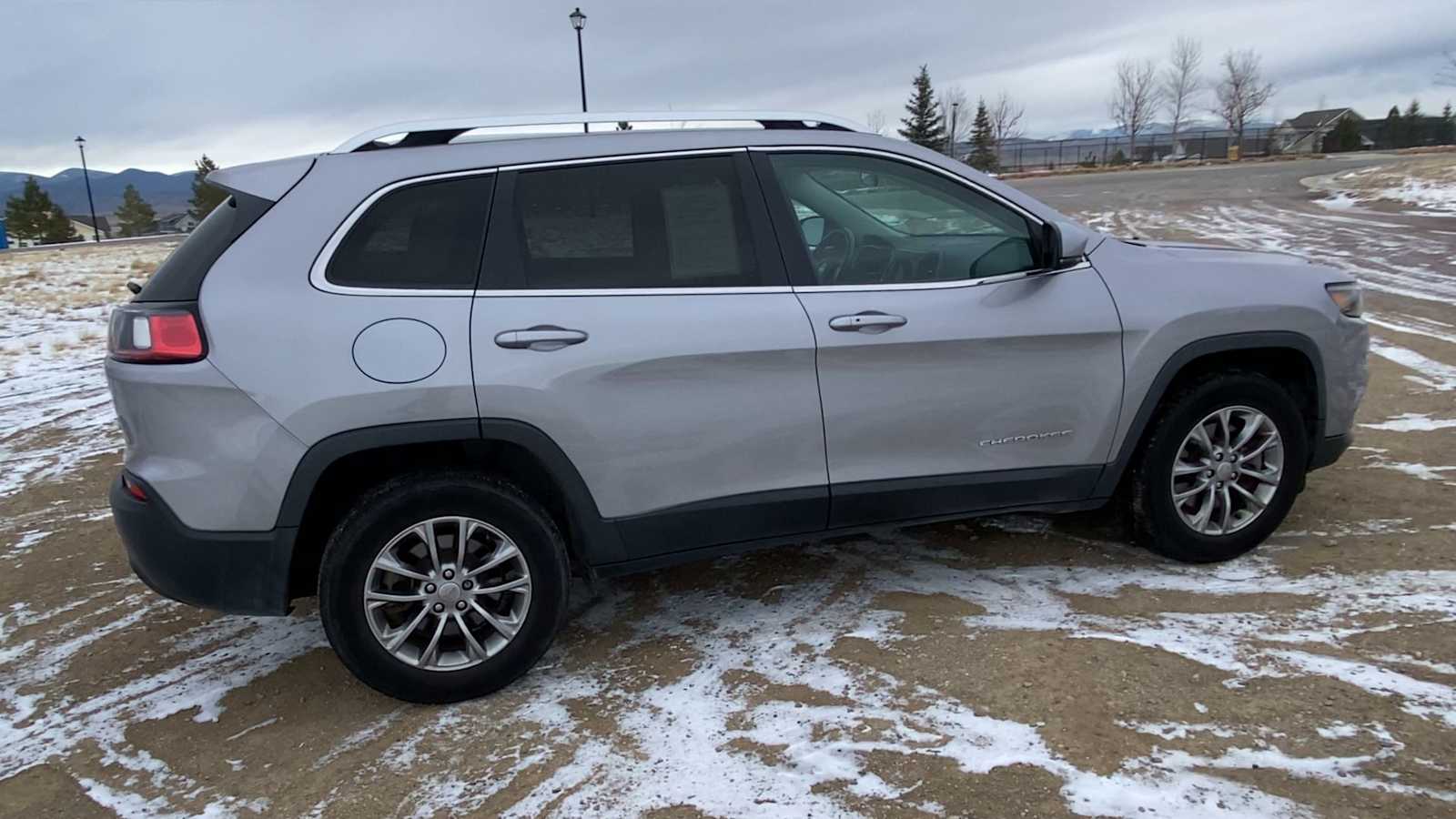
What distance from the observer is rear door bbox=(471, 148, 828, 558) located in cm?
304

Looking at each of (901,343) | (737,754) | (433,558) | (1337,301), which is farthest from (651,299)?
(1337,301)

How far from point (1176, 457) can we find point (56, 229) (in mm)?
69627

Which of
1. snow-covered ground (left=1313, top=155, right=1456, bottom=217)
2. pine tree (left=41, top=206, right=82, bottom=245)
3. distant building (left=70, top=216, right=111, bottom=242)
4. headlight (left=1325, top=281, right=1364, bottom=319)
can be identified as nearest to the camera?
headlight (left=1325, top=281, right=1364, bottom=319)

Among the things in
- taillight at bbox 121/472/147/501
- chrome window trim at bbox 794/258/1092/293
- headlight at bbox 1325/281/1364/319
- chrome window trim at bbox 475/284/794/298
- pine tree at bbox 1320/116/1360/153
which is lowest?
taillight at bbox 121/472/147/501

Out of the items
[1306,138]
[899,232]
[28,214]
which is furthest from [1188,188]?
[28,214]

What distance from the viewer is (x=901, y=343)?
10.9 ft

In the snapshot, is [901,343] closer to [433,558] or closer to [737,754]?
[737,754]

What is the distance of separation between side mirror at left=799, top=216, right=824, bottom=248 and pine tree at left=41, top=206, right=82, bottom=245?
6726 centimetres

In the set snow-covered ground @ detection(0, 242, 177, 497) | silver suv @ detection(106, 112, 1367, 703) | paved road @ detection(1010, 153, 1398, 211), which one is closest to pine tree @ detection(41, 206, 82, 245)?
snow-covered ground @ detection(0, 242, 177, 497)

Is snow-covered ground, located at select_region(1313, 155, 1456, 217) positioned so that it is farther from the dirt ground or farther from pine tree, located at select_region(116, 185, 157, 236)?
pine tree, located at select_region(116, 185, 157, 236)

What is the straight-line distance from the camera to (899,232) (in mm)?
3779

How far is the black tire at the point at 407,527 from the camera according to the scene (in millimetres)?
2941

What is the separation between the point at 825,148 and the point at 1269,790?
8.06 ft

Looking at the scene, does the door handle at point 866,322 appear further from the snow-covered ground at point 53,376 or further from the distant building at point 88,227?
the distant building at point 88,227
